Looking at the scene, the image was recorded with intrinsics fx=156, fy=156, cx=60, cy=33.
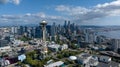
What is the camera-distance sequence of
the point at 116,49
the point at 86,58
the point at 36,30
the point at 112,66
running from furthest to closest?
the point at 36,30 → the point at 116,49 → the point at 86,58 → the point at 112,66

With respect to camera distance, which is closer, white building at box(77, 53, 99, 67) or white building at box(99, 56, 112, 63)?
white building at box(77, 53, 99, 67)

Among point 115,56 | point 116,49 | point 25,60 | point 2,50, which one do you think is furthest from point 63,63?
point 2,50

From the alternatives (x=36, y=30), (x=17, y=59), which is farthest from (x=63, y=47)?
(x=36, y=30)

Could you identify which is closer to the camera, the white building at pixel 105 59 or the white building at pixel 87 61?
the white building at pixel 87 61

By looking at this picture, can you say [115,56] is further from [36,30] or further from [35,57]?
[36,30]

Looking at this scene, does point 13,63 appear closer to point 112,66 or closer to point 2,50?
point 2,50

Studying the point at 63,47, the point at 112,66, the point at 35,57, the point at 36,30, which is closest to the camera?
the point at 112,66

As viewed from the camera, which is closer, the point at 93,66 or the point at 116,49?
the point at 93,66

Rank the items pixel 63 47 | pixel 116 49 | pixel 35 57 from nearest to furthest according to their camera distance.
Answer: pixel 35 57, pixel 116 49, pixel 63 47

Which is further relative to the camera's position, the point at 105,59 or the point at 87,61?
the point at 105,59
